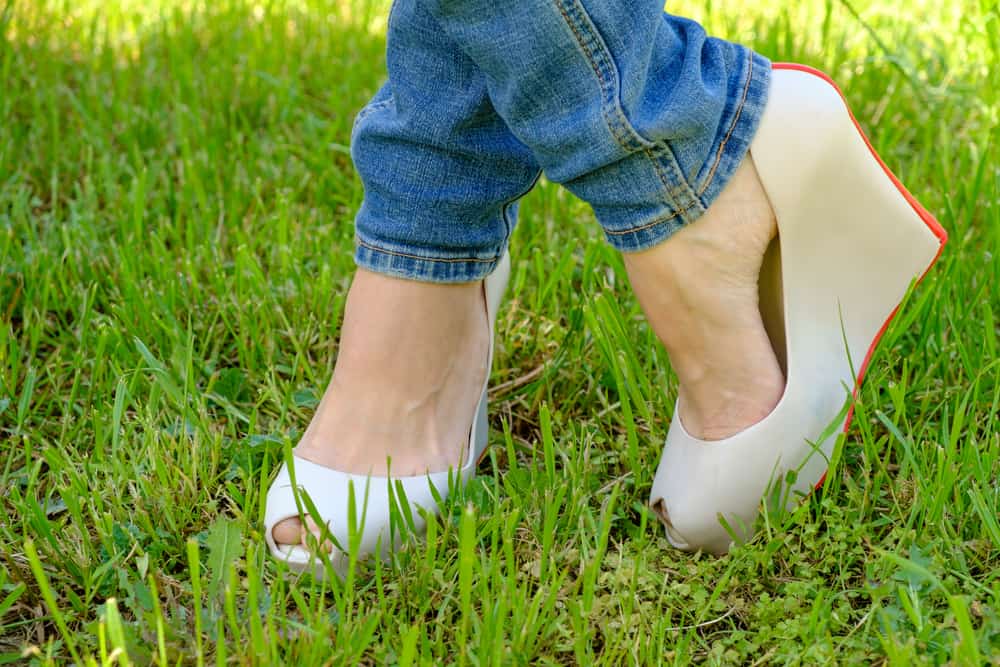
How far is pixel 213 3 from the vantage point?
2.78 metres

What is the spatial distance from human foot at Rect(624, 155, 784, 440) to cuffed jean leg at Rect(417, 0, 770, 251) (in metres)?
0.03

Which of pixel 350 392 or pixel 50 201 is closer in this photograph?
pixel 350 392

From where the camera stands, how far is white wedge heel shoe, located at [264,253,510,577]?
41.2 inches

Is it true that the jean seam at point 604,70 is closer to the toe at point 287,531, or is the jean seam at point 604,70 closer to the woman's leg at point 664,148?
the woman's leg at point 664,148

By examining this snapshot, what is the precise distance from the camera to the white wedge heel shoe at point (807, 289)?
104 cm

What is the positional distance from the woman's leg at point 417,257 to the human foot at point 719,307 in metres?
0.20

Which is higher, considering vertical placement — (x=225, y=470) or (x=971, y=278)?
(x=971, y=278)

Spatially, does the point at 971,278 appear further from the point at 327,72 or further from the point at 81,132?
the point at 81,132

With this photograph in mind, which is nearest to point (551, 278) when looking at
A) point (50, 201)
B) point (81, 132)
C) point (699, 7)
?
point (50, 201)

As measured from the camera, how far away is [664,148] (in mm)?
924

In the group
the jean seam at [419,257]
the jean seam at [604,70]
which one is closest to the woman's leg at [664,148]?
the jean seam at [604,70]

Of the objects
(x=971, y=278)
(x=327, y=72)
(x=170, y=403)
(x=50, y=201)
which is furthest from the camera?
(x=327, y=72)

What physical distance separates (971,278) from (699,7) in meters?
1.40

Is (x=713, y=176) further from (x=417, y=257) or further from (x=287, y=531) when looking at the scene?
(x=287, y=531)
